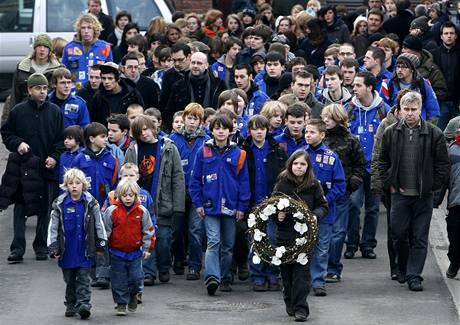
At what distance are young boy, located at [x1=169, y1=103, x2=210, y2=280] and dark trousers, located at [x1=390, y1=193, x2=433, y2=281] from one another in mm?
2055

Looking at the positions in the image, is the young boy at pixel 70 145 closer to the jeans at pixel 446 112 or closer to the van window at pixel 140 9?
the jeans at pixel 446 112

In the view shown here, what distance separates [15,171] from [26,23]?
9.35 metres

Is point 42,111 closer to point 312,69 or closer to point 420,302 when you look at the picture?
point 312,69

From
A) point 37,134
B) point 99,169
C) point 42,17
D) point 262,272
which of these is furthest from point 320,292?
point 42,17

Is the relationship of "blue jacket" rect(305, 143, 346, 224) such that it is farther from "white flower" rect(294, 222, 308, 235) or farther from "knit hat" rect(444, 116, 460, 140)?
"knit hat" rect(444, 116, 460, 140)

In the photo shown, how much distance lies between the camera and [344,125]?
15578 mm

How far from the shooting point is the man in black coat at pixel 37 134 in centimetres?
1650

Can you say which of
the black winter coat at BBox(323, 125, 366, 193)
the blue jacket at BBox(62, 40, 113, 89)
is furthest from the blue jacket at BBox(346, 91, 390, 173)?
Result: the blue jacket at BBox(62, 40, 113, 89)

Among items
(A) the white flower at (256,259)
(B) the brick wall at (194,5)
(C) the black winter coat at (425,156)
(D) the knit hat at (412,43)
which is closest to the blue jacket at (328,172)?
(C) the black winter coat at (425,156)

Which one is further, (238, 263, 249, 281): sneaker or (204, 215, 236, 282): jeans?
(238, 263, 249, 281): sneaker

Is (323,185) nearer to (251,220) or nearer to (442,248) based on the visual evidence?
(251,220)

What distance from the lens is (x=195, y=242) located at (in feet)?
51.4

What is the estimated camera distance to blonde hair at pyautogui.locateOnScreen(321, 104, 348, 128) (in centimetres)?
1548

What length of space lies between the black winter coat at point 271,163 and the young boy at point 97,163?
4.83ft
